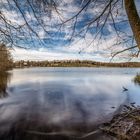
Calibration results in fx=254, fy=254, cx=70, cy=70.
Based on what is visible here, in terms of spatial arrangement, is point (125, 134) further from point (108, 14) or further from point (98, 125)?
point (108, 14)

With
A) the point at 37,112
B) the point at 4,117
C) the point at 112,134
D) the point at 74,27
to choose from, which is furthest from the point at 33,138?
the point at 74,27

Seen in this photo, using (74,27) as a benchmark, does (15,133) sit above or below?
below

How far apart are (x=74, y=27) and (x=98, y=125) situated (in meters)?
8.13

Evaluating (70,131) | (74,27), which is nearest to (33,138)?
(70,131)

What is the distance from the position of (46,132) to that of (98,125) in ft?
8.66

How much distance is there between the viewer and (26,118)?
13.4 m

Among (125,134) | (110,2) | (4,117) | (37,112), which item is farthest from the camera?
(37,112)

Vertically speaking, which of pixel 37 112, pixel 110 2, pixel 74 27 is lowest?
pixel 37 112

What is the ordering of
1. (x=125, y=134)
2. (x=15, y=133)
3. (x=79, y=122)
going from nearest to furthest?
1. (x=125, y=134)
2. (x=15, y=133)
3. (x=79, y=122)

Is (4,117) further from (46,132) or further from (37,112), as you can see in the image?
(46,132)

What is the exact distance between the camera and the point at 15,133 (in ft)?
34.4

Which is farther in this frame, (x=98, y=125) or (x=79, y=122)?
(x=79, y=122)

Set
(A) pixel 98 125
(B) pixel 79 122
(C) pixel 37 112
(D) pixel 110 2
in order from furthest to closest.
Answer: (C) pixel 37 112, (B) pixel 79 122, (A) pixel 98 125, (D) pixel 110 2

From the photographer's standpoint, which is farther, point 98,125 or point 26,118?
point 26,118
